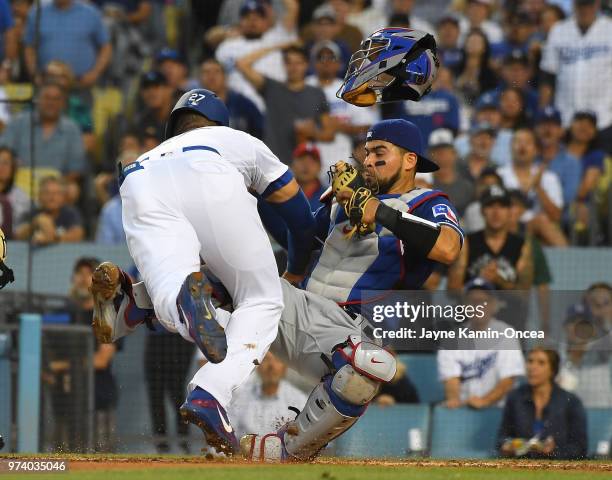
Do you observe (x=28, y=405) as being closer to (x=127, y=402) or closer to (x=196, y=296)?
(x=127, y=402)

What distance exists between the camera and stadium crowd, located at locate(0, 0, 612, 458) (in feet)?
32.3

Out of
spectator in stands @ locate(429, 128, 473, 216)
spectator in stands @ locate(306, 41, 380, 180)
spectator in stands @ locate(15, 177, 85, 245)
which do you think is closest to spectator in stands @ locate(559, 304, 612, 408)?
spectator in stands @ locate(429, 128, 473, 216)

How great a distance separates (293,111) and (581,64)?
114 inches

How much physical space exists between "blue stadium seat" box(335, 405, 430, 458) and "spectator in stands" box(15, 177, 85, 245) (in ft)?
11.0

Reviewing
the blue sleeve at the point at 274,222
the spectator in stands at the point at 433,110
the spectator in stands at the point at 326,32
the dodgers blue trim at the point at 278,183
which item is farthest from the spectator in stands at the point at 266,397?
the spectator in stands at the point at 326,32

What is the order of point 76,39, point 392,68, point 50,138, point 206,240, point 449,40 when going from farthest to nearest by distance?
point 76,39 → point 449,40 → point 50,138 → point 392,68 → point 206,240

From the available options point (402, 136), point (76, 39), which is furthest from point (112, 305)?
point (76, 39)

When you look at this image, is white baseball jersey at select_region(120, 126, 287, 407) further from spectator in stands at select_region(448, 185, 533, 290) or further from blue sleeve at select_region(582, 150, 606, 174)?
blue sleeve at select_region(582, 150, 606, 174)

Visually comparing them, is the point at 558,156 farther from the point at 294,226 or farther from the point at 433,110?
the point at 294,226

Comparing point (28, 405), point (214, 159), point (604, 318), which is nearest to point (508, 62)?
point (604, 318)

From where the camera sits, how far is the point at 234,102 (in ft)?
38.3

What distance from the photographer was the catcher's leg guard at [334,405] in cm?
633

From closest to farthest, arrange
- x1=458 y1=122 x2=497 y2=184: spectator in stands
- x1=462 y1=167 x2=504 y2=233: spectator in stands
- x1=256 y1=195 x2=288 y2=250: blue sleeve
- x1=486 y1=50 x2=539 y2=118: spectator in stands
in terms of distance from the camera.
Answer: x1=256 y1=195 x2=288 y2=250: blue sleeve
x1=462 y1=167 x2=504 y2=233: spectator in stands
x1=458 y1=122 x2=497 y2=184: spectator in stands
x1=486 y1=50 x2=539 y2=118: spectator in stands

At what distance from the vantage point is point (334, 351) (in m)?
6.56
